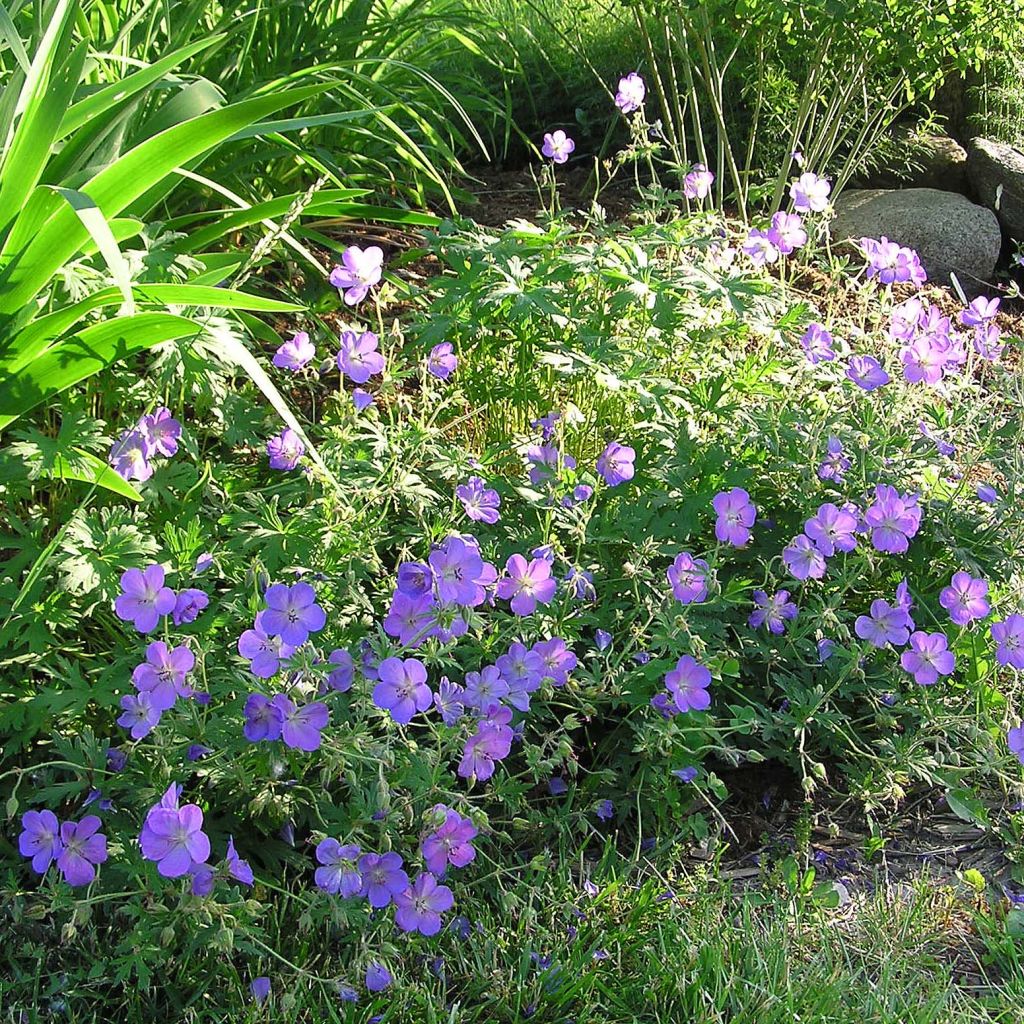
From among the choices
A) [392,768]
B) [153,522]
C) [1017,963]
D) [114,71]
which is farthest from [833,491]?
[114,71]

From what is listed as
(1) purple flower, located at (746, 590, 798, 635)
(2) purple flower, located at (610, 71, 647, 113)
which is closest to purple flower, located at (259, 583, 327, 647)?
(1) purple flower, located at (746, 590, 798, 635)

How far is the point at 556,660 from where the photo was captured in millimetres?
1788

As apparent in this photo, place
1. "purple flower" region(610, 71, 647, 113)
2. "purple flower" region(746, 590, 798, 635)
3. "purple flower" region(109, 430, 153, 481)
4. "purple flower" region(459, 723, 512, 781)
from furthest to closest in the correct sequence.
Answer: "purple flower" region(610, 71, 647, 113) → "purple flower" region(746, 590, 798, 635) → "purple flower" region(109, 430, 153, 481) → "purple flower" region(459, 723, 512, 781)

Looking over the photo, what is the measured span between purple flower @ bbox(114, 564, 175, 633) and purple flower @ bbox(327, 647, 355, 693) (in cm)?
23

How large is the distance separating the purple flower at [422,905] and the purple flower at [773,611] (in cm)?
76

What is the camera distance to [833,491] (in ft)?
7.35

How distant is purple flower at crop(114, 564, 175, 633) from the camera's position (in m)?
1.60

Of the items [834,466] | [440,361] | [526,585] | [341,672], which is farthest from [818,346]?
[341,672]

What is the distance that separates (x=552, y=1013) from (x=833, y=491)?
1.09m

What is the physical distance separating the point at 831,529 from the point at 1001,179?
117 inches

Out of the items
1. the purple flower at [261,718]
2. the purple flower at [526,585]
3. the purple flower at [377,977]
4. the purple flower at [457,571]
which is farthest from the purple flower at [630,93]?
the purple flower at [377,977]

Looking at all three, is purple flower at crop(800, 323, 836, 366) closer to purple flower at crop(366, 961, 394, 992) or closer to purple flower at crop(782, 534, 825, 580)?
purple flower at crop(782, 534, 825, 580)

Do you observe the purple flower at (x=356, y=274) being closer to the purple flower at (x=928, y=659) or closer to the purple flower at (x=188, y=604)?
the purple flower at (x=188, y=604)

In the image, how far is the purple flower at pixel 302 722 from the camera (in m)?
1.51
